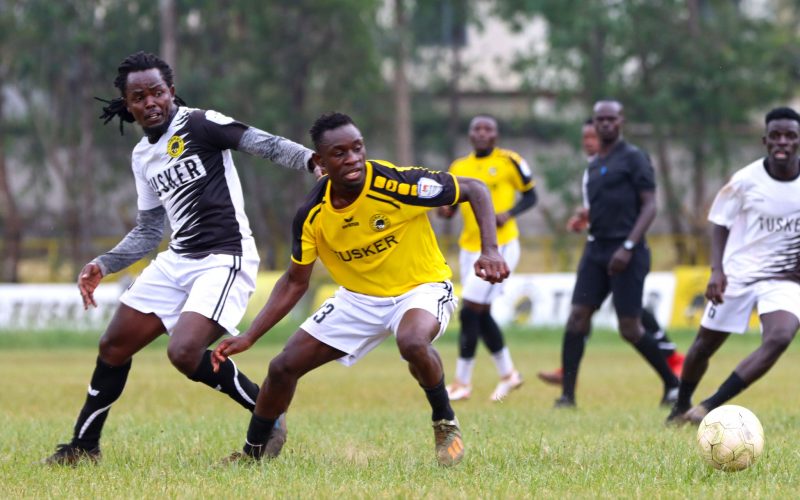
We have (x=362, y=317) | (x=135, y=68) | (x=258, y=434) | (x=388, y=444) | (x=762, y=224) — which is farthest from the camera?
(x=762, y=224)

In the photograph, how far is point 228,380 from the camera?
7.72m

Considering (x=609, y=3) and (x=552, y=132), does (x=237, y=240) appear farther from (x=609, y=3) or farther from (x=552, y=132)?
(x=552, y=132)

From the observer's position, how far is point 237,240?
7.77 m

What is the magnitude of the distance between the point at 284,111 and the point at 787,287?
26803 mm

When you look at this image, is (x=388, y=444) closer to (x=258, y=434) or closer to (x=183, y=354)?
(x=258, y=434)


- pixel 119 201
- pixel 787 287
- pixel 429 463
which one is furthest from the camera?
pixel 119 201

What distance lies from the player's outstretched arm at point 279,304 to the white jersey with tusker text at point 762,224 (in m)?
3.44

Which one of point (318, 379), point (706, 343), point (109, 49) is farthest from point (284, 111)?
point (706, 343)

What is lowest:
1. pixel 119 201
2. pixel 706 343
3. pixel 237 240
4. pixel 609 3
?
pixel 119 201

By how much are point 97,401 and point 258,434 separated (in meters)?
1.02

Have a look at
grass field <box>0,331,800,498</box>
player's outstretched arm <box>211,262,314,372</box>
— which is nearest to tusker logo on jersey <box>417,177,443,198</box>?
player's outstretched arm <box>211,262,314,372</box>

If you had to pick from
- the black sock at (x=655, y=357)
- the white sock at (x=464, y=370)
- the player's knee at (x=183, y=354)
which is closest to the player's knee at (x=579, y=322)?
the black sock at (x=655, y=357)

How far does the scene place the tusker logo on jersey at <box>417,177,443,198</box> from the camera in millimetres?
7125

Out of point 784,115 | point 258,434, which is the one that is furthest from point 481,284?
point 258,434
